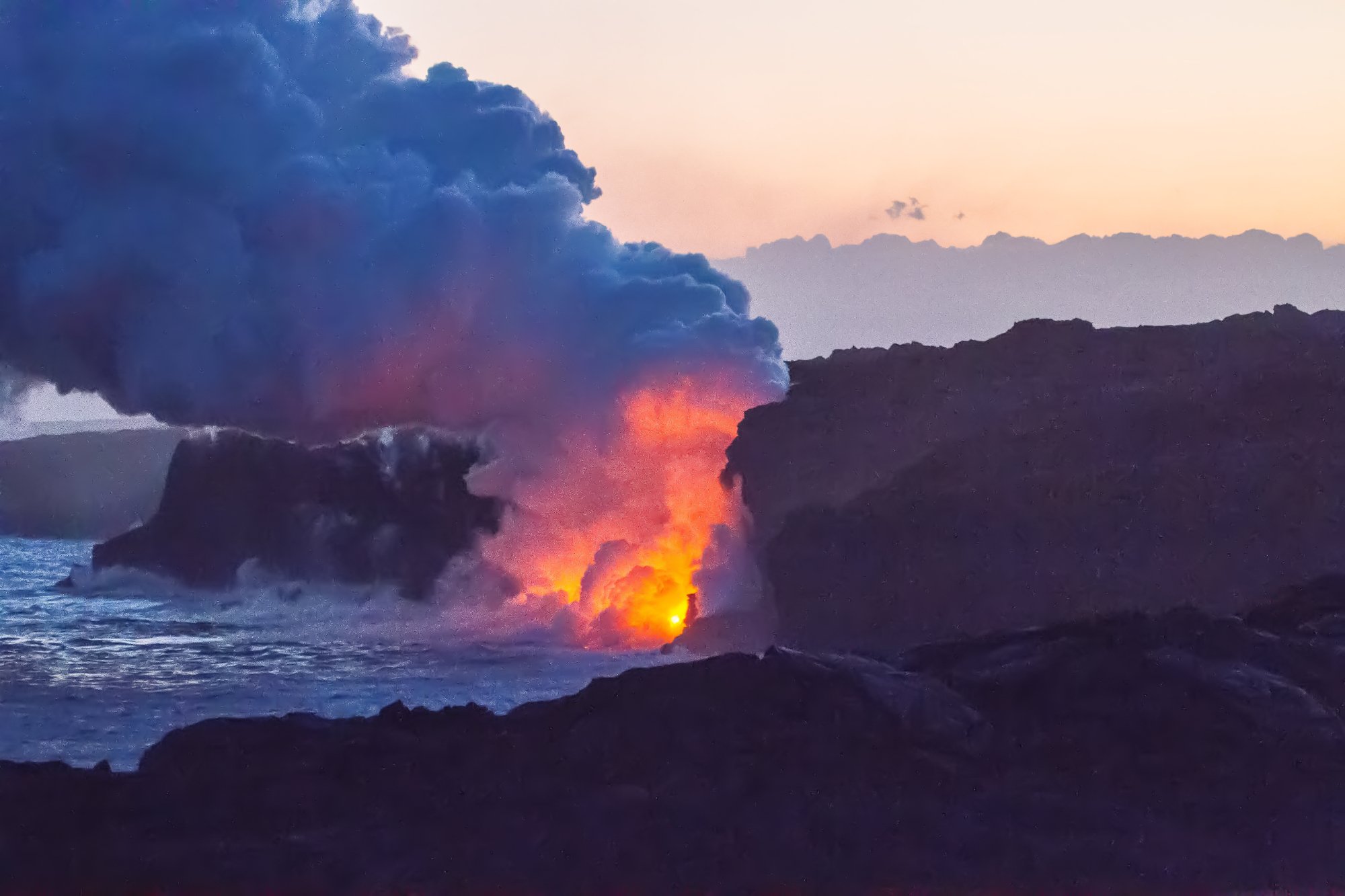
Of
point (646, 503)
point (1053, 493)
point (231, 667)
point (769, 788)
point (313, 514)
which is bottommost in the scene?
point (769, 788)

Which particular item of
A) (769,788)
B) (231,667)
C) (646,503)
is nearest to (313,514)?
(231,667)

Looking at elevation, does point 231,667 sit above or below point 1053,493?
below

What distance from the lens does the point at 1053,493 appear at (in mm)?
48688

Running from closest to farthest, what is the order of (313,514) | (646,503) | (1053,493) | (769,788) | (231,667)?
(769,788)
(646,503)
(1053,493)
(231,667)
(313,514)

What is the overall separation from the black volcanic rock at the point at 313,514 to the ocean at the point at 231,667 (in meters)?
4.73

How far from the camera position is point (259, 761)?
21391 millimetres

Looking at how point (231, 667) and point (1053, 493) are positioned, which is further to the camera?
point (231, 667)

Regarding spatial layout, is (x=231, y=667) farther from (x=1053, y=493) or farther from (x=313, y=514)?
(x=313, y=514)

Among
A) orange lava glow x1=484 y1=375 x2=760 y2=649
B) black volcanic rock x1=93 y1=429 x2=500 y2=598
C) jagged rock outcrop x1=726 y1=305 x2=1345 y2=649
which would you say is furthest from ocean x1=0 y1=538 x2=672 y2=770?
jagged rock outcrop x1=726 y1=305 x2=1345 y2=649

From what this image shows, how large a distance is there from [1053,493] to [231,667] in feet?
110

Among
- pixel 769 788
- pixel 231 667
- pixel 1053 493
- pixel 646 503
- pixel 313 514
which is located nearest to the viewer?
pixel 769 788

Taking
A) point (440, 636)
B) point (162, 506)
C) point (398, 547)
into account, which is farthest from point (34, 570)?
point (440, 636)

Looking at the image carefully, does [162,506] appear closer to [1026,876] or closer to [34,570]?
[34,570]

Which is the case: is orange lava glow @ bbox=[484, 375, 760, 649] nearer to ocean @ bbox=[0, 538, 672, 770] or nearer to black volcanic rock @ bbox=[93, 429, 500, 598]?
ocean @ bbox=[0, 538, 672, 770]
